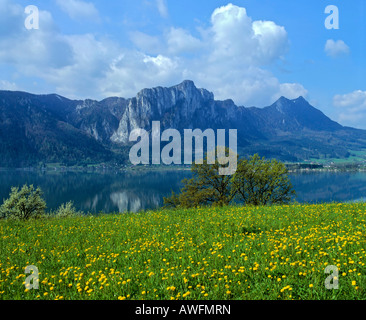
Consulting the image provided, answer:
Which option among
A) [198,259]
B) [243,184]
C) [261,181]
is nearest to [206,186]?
[243,184]

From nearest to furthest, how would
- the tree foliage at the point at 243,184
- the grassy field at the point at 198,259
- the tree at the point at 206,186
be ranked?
the grassy field at the point at 198,259
the tree foliage at the point at 243,184
the tree at the point at 206,186

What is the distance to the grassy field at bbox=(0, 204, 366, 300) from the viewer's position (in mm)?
5905

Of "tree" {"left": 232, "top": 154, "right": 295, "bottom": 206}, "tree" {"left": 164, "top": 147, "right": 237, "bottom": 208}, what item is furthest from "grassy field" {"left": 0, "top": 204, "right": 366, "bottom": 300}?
"tree" {"left": 164, "top": 147, "right": 237, "bottom": 208}

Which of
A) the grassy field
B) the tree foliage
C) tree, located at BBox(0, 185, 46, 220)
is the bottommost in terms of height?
tree, located at BBox(0, 185, 46, 220)

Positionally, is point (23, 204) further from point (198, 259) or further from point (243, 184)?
point (198, 259)

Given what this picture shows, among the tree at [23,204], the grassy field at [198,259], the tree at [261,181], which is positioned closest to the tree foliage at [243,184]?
the tree at [261,181]

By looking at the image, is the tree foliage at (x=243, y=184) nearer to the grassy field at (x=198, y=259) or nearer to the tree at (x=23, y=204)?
the tree at (x=23, y=204)

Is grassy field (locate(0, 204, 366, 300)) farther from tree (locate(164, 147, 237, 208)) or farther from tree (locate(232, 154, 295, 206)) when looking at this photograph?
tree (locate(164, 147, 237, 208))

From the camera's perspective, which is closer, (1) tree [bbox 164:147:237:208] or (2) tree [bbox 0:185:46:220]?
(1) tree [bbox 164:147:237:208]

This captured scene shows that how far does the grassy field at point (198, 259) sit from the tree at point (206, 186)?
26.7m

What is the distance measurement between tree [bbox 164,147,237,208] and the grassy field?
2666 cm

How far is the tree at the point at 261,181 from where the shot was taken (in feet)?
124

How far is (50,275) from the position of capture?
759 cm
